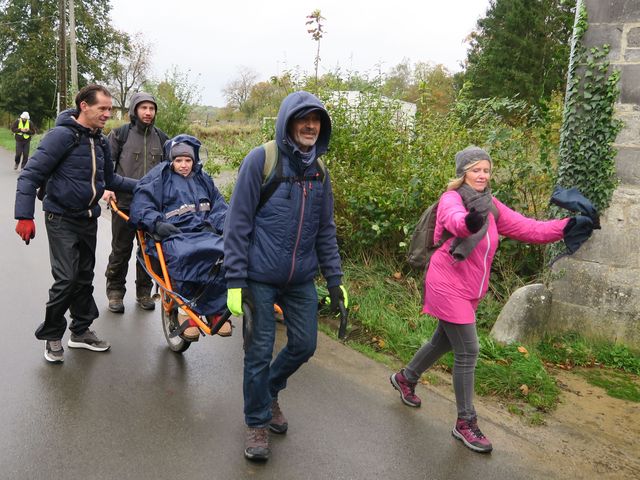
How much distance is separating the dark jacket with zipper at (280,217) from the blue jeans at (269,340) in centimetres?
11

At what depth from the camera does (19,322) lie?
5613 millimetres

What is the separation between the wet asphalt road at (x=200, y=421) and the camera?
3.46 meters

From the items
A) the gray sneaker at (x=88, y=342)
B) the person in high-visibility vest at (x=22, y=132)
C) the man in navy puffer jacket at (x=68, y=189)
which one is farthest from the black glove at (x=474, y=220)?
the person in high-visibility vest at (x=22, y=132)

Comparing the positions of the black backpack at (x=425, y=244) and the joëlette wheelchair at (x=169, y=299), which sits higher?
the black backpack at (x=425, y=244)

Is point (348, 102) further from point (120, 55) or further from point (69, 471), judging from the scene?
point (120, 55)

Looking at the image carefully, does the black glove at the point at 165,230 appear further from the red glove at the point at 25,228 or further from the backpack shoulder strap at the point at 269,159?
the backpack shoulder strap at the point at 269,159

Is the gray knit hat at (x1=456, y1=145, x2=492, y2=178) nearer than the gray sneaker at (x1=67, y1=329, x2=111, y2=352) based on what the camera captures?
Yes

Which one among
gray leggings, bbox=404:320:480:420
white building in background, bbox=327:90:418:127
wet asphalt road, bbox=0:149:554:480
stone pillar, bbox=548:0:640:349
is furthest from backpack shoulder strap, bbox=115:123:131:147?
stone pillar, bbox=548:0:640:349

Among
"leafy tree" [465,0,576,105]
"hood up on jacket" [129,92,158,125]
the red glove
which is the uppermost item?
"leafy tree" [465,0,576,105]

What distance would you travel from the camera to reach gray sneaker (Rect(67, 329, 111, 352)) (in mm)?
5078

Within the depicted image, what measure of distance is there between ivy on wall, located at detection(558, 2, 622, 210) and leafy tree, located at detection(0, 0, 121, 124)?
46378mm

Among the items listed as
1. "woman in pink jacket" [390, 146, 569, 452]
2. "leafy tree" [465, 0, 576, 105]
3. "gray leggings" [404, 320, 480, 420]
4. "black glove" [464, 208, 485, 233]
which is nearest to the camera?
"black glove" [464, 208, 485, 233]

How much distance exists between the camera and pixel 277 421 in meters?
3.87

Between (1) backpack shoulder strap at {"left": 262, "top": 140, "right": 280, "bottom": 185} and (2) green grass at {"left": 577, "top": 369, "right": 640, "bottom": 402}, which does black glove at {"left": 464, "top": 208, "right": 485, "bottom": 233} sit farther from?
(2) green grass at {"left": 577, "top": 369, "right": 640, "bottom": 402}
